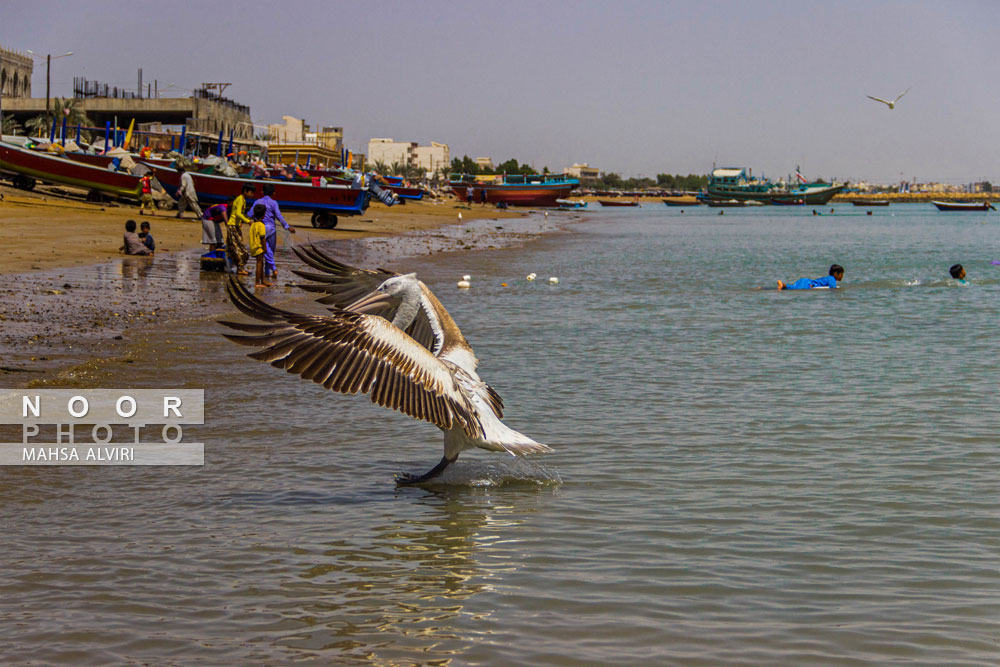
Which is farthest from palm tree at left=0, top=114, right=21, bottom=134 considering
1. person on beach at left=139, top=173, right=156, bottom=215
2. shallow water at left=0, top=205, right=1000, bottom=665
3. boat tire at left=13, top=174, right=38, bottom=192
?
shallow water at left=0, top=205, right=1000, bottom=665

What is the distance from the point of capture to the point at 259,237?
16891 millimetres

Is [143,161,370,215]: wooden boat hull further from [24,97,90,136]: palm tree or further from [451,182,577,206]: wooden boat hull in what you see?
[451,182,577,206]: wooden boat hull

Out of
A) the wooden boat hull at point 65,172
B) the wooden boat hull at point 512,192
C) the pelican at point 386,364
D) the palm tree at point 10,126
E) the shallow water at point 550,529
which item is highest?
the palm tree at point 10,126

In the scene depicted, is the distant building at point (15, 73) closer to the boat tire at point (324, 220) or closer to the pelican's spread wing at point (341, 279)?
the boat tire at point (324, 220)

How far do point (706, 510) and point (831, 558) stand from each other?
3.04 ft

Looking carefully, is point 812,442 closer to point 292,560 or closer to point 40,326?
point 292,560

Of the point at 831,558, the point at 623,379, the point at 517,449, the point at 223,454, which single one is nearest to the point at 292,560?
the point at 517,449

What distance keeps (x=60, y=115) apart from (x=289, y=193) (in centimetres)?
4746

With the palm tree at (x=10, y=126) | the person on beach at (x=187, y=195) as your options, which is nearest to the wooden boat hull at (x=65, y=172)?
the person on beach at (x=187, y=195)

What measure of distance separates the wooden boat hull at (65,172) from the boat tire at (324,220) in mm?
5409

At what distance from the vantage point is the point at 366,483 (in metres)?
6.63

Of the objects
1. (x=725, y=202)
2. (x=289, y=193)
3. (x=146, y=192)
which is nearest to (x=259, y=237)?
(x=146, y=192)

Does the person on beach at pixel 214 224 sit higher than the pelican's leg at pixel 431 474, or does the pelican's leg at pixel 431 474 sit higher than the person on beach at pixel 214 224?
the person on beach at pixel 214 224

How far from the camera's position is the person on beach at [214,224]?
1905 cm
